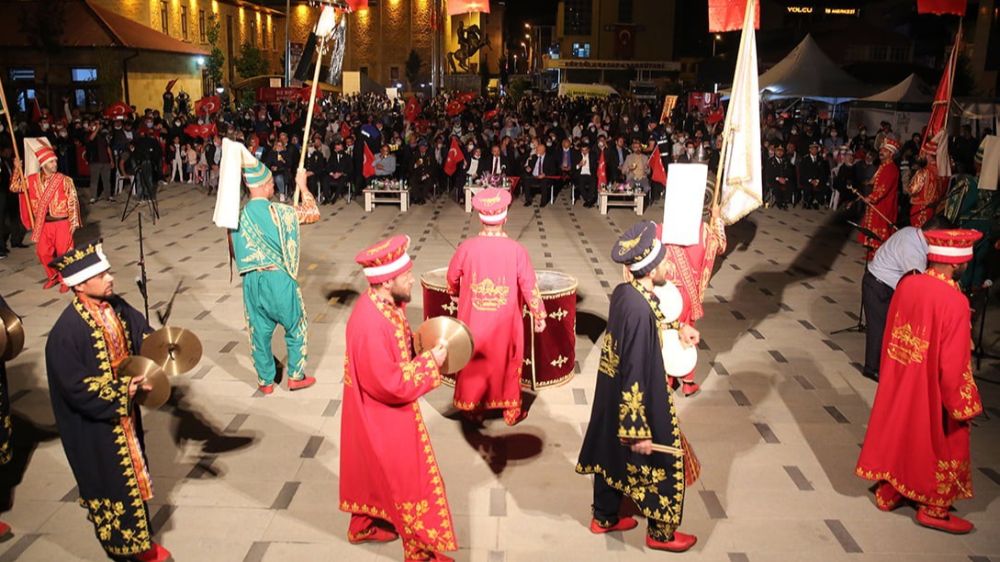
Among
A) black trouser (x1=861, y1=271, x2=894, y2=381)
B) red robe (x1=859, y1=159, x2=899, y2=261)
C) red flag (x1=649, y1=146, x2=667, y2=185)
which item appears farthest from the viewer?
red flag (x1=649, y1=146, x2=667, y2=185)

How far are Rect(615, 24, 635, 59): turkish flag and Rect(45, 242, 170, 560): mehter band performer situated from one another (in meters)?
54.8

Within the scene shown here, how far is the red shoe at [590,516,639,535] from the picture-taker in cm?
Answer: 474

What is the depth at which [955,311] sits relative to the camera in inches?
179

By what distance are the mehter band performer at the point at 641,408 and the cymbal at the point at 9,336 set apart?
11.2 ft

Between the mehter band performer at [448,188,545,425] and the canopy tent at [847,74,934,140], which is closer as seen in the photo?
the mehter band performer at [448,188,545,425]

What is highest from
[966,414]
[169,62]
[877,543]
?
[169,62]

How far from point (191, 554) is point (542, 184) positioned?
44.2ft

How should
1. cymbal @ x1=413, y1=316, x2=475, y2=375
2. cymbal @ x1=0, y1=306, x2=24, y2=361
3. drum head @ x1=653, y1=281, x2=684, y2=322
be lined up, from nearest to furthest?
cymbal @ x1=413, y1=316, x2=475, y2=375
drum head @ x1=653, y1=281, x2=684, y2=322
cymbal @ x1=0, y1=306, x2=24, y2=361

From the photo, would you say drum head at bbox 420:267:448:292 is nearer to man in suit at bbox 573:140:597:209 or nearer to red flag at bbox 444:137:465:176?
man in suit at bbox 573:140:597:209

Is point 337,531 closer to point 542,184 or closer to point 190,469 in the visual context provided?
point 190,469

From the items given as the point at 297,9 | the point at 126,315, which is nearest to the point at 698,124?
the point at 126,315

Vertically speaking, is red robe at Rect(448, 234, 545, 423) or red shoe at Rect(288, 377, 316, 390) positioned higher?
red robe at Rect(448, 234, 545, 423)

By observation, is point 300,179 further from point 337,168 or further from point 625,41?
point 625,41

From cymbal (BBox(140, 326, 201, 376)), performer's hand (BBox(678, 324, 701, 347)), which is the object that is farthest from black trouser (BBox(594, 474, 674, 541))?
cymbal (BBox(140, 326, 201, 376))
